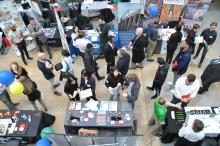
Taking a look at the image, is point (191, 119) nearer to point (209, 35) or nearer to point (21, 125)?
point (209, 35)

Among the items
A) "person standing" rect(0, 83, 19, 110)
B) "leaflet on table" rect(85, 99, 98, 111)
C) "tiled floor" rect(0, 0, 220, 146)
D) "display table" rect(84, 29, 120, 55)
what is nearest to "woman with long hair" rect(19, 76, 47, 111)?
"person standing" rect(0, 83, 19, 110)

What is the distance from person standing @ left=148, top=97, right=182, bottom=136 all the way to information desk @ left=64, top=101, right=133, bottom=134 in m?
0.61

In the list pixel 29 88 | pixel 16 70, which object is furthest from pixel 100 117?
pixel 16 70

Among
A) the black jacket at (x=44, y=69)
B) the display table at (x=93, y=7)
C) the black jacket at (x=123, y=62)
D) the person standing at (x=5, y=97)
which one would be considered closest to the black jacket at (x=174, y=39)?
the black jacket at (x=123, y=62)

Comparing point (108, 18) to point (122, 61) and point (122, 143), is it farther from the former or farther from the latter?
point (122, 143)

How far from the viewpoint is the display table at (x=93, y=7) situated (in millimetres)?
8828

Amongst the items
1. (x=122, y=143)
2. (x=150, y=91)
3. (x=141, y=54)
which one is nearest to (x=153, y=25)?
(x=141, y=54)

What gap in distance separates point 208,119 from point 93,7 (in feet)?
19.8

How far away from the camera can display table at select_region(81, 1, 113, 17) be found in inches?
348

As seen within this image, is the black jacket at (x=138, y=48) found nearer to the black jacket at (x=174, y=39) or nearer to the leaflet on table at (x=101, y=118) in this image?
the black jacket at (x=174, y=39)

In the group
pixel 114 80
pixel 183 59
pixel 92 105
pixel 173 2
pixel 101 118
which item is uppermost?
pixel 173 2

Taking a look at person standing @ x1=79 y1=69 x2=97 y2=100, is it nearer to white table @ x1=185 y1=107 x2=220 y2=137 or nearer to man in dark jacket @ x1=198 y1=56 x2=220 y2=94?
white table @ x1=185 y1=107 x2=220 y2=137

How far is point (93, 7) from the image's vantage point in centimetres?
888

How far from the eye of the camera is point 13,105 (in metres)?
6.11
